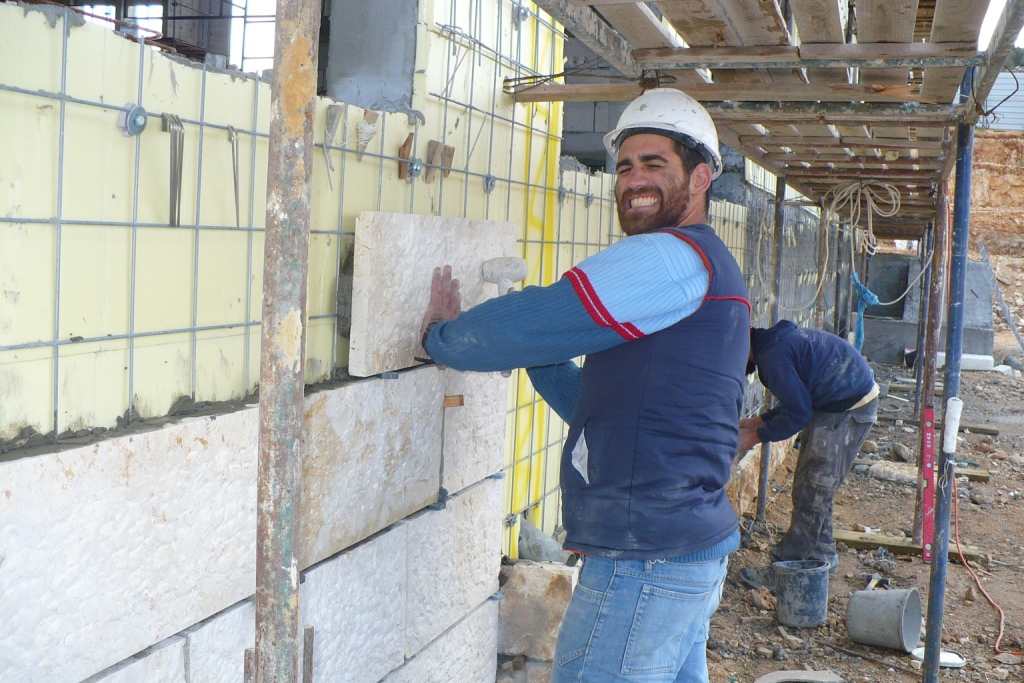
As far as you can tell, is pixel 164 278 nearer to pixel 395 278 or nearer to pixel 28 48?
pixel 28 48

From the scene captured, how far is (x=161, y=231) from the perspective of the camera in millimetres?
1826

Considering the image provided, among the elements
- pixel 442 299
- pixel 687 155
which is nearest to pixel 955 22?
pixel 687 155

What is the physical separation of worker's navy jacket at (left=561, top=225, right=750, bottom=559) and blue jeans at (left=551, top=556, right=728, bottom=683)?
0.18 ft

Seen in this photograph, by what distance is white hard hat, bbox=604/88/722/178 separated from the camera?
2.51 m

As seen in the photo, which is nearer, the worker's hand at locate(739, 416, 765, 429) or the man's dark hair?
the man's dark hair

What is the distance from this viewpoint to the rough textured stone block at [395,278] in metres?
2.37

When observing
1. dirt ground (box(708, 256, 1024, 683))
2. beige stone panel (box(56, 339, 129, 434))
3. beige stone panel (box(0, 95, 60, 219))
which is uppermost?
beige stone panel (box(0, 95, 60, 219))

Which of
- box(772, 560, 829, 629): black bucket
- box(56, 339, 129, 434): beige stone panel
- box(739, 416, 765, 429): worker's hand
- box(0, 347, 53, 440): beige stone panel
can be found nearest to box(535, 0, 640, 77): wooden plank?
box(56, 339, 129, 434): beige stone panel

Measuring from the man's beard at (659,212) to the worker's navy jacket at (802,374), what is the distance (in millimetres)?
2090

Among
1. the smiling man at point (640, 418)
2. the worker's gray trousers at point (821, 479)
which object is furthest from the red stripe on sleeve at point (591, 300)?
the worker's gray trousers at point (821, 479)

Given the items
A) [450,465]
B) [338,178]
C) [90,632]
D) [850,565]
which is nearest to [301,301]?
[90,632]

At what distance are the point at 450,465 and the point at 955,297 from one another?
2768 mm

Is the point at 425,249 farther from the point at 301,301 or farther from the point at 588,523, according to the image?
the point at 301,301

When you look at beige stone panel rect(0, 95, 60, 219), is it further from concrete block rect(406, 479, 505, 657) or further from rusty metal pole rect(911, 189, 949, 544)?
rusty metal pole rect(911, 189, 949, 544)
